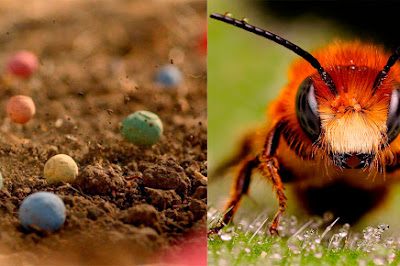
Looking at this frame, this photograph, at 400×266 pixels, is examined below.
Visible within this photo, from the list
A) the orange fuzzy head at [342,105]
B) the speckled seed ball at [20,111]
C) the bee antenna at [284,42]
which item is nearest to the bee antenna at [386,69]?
the orange fuzzy head at [342,105]

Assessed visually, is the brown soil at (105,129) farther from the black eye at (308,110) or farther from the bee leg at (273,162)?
the black eye at (308,110)

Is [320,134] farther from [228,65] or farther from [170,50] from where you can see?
[170,50]

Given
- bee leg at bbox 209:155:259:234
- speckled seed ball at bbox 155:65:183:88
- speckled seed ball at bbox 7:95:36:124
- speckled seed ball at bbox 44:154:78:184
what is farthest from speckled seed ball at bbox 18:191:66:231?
speckled seed ball at bbox 155:65:183:88

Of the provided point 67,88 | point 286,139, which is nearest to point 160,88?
point 67,88

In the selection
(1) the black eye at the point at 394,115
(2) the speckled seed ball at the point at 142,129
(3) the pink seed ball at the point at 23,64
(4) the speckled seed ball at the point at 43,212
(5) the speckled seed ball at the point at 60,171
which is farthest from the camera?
(3) the pink seed ball at the point at 23,64

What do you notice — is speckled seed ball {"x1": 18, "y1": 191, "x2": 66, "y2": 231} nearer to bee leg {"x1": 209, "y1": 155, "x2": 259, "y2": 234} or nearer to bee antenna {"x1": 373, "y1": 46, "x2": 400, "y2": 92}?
bee leg {"x1": 209, "y1": 155, "x2": 259, "y2": 234}

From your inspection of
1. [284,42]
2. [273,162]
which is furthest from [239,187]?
[284,42]
